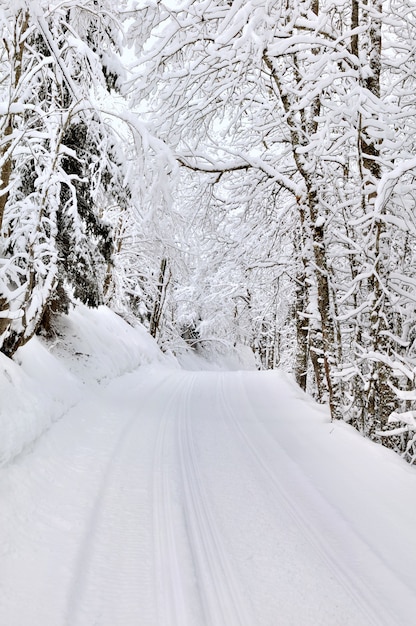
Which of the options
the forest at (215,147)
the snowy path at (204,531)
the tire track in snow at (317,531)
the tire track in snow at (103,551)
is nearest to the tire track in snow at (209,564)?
the snowy path at (204,531)

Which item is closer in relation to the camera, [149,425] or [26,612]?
[26,612]

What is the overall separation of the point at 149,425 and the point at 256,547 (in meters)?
3.65

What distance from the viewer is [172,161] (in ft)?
15.5

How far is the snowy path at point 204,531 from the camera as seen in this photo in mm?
2525

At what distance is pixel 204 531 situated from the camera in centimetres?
341

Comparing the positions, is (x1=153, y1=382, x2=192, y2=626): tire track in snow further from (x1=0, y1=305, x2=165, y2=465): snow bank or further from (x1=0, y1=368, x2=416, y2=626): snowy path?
(x1=0, y1=305, x2=165, y2=465): snow bank

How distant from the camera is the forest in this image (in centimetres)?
489

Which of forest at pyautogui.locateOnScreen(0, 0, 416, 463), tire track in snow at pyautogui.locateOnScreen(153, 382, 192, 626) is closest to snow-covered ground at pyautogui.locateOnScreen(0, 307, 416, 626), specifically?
tire track in snow at pyautogui.locateOnScreen(153, 382, 192, 626)

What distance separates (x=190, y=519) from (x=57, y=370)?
15.1ft

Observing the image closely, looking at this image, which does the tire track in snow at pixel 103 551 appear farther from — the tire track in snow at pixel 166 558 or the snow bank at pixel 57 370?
the snow bank at pixel 57 370

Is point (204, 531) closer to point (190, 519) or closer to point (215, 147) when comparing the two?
point (190, 519)

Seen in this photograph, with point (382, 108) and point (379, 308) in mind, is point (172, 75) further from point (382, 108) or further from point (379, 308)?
point (379, 308)

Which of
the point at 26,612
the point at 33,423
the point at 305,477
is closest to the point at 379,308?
the point at 305,477

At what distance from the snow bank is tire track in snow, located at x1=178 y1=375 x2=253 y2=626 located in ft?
6.16
